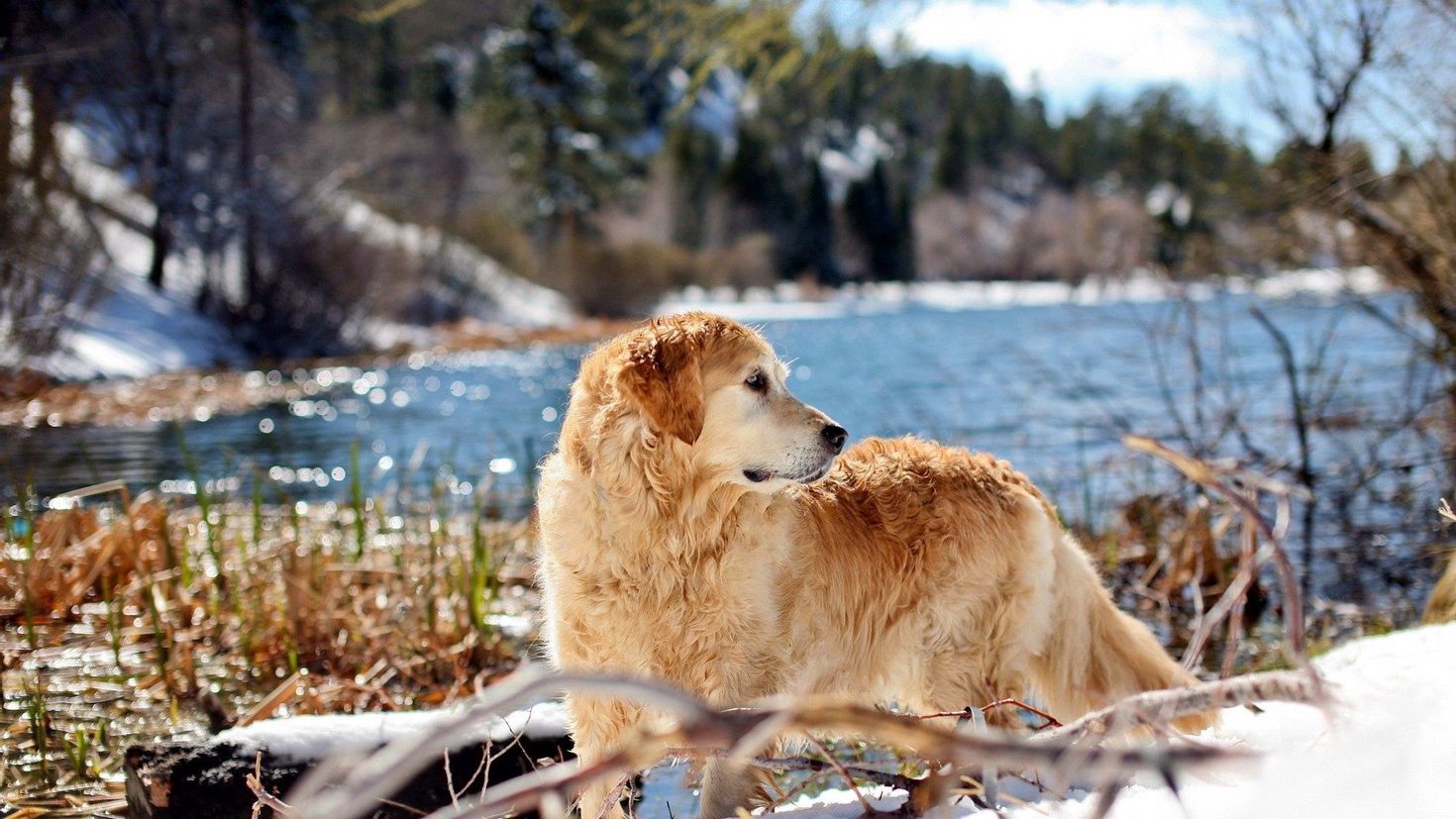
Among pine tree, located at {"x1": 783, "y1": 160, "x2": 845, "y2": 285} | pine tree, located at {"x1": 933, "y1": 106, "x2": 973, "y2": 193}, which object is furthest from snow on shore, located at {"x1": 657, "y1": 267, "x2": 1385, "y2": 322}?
pine tree, located at {"x1": 933, "y1": 106, "x2": 973, "y2": 193}

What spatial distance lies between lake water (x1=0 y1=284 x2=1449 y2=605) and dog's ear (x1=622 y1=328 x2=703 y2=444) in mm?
1283

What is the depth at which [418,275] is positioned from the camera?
3138cm

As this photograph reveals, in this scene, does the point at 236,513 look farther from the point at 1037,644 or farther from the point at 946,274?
the point at 946,274

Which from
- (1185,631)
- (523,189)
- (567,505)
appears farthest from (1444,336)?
(523,189)

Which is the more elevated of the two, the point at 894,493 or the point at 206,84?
→ the point at 206,84

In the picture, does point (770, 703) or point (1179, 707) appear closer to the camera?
point (770, 703)

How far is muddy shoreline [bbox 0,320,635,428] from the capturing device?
14.5 m

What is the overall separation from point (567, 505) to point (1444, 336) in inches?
265

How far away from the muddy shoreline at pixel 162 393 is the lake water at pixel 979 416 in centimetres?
56

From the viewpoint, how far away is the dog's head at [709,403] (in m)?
3.02

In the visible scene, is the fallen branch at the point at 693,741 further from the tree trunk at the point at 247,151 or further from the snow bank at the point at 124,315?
the tree trunk at the point at 247,151

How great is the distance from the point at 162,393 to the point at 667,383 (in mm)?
17365

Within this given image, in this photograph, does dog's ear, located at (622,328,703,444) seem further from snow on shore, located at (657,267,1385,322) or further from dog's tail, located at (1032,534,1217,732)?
snow on shore, located at (657,267,1385,322)

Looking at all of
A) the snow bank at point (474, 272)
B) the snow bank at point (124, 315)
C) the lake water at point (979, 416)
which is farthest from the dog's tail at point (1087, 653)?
the snow bank at point (474, 272)
